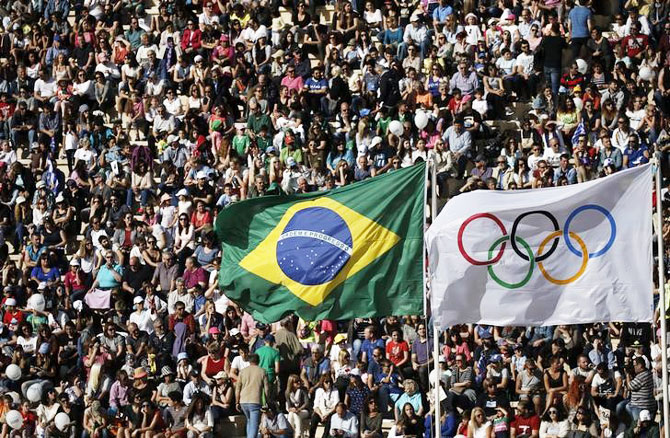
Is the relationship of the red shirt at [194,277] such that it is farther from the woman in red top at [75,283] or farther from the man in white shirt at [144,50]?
the man in white shirt at [144,50]

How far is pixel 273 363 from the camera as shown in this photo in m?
22.3

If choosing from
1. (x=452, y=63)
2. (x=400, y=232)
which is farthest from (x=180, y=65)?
(x=400, y=232)

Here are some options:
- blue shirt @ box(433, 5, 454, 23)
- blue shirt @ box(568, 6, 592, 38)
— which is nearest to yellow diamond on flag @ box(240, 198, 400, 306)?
blue shirt @ box(568, 6, 592, 38)

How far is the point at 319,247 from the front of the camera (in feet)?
53.0

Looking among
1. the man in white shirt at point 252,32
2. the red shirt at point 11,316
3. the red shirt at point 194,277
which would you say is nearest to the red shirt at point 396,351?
the red shirt at point 194,277

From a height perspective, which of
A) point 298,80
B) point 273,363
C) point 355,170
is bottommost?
point 273,363

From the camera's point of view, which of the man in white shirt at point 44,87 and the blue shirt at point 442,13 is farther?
the man in white shirt at point 44,87

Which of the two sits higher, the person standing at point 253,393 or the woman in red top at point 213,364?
the woman in red top at point 213,364

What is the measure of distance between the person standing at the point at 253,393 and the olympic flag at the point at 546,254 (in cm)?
667

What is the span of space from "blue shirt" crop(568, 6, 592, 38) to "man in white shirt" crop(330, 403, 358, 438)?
9.40m

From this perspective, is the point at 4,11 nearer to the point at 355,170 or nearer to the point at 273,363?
the point at 355,170

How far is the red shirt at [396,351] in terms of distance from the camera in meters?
21.8

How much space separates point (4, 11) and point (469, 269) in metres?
21.7

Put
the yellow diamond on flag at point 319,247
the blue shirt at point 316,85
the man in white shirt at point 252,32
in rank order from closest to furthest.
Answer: the yellow diamond on flag at point 319,247, the blue shirt at point 316,85, the man in white shirt at point 252,32
